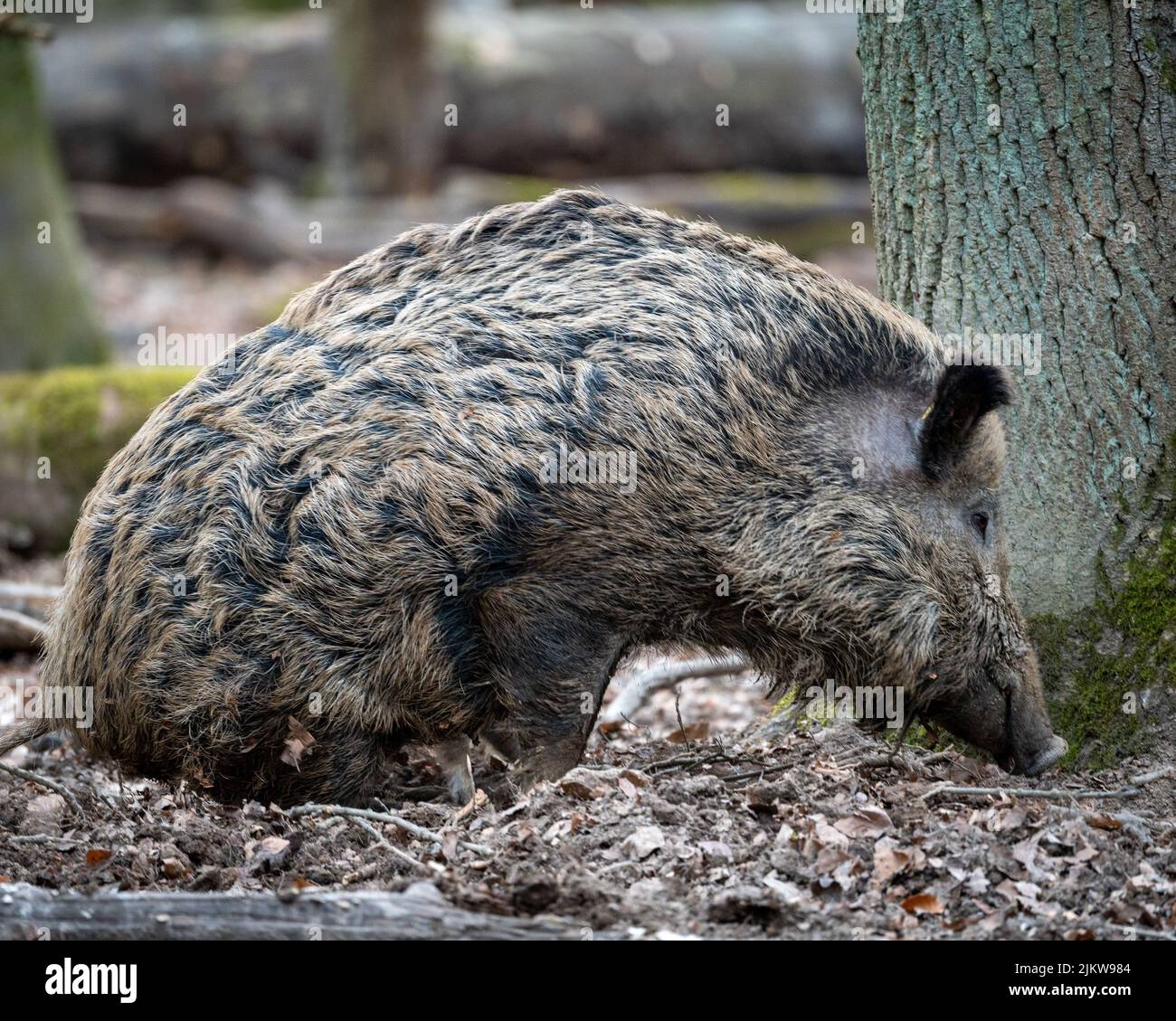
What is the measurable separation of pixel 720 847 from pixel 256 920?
1468 millimetres

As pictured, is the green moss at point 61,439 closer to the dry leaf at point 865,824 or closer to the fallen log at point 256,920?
the fallen log at point 256,920

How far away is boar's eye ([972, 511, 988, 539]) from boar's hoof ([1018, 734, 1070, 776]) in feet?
2.65

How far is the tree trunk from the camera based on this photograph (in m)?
4.83

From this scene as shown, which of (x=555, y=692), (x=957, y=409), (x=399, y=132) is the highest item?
(x=399, y=132)

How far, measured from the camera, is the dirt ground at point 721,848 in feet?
12.2

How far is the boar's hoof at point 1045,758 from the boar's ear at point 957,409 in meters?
1.07

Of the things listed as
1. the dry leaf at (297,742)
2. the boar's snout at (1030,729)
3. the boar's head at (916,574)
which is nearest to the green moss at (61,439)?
the dry leaf at (297,742)

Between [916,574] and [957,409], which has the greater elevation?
[957,409]

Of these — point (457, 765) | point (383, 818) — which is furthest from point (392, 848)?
point (457, 765)

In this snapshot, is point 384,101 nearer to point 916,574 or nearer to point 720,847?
point 916,574

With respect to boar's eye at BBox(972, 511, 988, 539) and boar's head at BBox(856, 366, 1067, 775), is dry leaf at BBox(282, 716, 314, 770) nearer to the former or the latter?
boar's head at BBox(856, 366, 1067, 775)

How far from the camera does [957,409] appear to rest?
4.85 m

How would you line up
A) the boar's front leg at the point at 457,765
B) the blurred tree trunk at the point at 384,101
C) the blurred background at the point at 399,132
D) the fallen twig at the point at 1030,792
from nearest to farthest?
1. the fallen twig at the point at 1030,792
2. the boar's front leg at the point at 457,765
3. the blurred tree trunk at the point at 384,101
4. the blurred background at the point at 399,132
